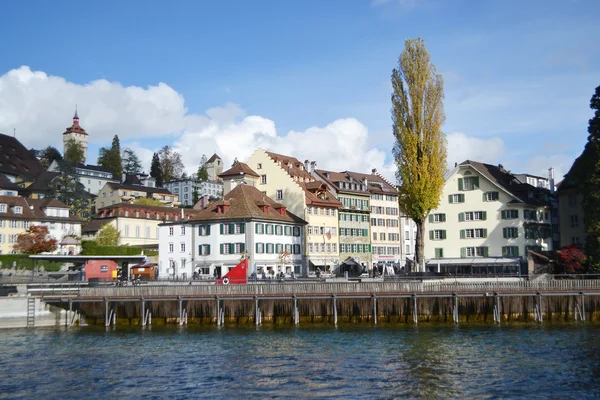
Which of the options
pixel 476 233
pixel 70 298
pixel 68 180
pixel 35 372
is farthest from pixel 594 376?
pixel 68 180

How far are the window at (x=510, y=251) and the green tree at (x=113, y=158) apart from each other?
11679 centimetres

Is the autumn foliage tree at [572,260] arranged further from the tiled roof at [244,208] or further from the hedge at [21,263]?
the hedge at [21,263]

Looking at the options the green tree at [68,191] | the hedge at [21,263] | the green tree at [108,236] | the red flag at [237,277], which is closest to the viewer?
the red flag at [237,277]

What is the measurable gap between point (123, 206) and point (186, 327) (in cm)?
5747

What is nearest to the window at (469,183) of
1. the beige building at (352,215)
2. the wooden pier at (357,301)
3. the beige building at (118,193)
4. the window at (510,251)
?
the window at (510,251)

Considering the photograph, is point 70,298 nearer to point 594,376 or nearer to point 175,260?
point 175,260

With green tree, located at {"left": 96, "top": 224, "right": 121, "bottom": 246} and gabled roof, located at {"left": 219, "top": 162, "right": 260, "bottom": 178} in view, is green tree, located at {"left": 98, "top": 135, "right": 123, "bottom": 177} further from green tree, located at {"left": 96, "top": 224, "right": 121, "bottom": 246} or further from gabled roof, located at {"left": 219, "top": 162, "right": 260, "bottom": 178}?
gabled roof, located at {"left": 219, "top": 162, "right": 260, "bottom": 178}

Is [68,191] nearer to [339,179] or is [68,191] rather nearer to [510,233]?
[339,179]

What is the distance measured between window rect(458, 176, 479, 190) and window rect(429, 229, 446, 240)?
5.24 metres

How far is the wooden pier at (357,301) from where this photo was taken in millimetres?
44906

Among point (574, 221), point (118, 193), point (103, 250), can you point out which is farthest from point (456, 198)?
point (118, 193)

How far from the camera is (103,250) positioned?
87375 mm

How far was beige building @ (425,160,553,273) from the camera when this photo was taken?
68750 mm

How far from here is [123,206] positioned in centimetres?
9988
